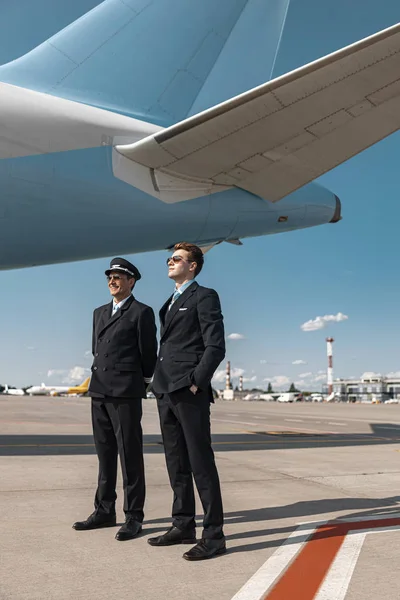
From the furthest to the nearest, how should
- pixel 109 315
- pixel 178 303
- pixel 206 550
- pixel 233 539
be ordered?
pixel 109 315
pixel 178 303
pixel 233 539
pixel 206 550

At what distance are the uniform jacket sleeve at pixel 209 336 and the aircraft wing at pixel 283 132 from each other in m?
3.16

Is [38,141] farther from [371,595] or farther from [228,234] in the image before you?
[371,595]

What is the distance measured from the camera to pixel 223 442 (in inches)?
450

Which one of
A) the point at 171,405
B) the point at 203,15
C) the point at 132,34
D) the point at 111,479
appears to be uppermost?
the point at 203,15

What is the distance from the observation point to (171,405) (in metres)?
4.16

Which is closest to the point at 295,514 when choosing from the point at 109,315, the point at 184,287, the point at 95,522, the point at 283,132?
the point at 95,522

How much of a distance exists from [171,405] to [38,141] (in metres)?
4.67

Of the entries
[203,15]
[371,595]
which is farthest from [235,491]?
[203,15]

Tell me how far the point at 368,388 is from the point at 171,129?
379ft

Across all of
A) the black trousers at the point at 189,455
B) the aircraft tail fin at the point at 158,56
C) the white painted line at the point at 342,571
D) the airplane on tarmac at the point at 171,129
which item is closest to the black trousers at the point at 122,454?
the black trousers at the point at 189,455

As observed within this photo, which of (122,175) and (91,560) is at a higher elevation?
(122,175)

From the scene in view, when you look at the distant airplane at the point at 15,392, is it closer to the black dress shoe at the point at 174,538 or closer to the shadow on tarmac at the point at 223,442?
the shadow on tarmac at the point at 223,442

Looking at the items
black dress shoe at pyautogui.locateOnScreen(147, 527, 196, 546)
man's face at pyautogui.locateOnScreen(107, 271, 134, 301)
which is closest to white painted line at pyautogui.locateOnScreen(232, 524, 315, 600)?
black dress shoe at pyautogui.locateOnScreen(147, 527, 196, 546)

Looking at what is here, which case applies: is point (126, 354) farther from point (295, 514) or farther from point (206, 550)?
point (295, 514)
